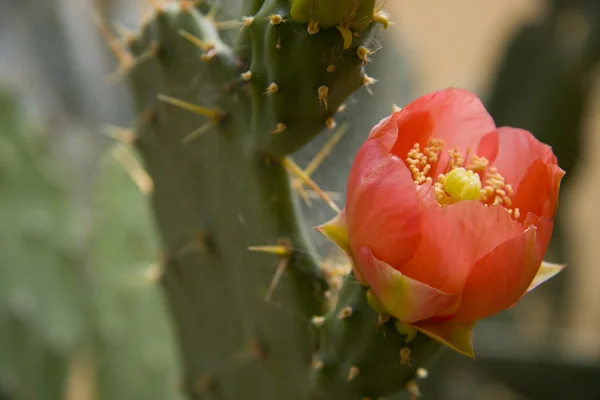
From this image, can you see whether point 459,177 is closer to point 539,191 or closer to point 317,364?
point 539,191

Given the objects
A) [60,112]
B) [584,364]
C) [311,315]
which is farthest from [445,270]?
[60,112]

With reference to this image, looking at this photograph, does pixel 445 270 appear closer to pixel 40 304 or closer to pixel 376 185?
pixel 376 185

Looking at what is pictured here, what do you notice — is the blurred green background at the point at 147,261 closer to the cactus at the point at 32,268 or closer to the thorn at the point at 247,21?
the cactus at the point at 32,268

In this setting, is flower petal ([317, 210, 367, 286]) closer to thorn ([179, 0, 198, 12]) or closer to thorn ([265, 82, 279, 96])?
thorn ([265, 82, 279, 96])

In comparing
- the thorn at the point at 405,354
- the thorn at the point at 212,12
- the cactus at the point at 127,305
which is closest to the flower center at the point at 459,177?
the thorn at the point at 405,354

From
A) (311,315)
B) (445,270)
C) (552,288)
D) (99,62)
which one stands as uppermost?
(445,270)

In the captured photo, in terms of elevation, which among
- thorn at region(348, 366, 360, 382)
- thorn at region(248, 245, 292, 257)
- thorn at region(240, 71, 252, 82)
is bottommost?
thorn at region(348, 366, 360, 382)

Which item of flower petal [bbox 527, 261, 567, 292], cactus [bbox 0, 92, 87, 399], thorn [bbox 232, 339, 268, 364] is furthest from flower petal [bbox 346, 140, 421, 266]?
cactus [bbox 0, 92, 87, 399]
